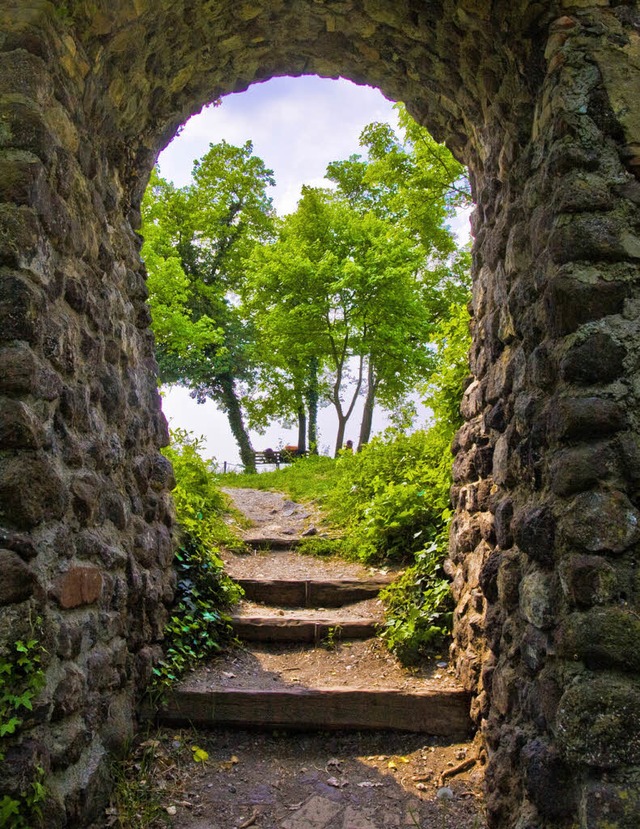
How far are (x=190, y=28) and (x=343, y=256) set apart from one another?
10994mm

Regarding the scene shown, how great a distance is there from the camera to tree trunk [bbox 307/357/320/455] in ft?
54.6

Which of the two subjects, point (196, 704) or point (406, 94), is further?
point (406, 94)

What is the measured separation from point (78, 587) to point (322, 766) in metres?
1.49

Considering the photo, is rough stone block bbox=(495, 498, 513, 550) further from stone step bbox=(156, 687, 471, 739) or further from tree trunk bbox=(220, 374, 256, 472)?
tree trunk bbox=(220, 374, 256, 472)

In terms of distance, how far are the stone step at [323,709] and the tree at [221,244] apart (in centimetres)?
1279

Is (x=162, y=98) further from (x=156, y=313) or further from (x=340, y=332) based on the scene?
(x=340, y=332)

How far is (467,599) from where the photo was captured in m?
3.28

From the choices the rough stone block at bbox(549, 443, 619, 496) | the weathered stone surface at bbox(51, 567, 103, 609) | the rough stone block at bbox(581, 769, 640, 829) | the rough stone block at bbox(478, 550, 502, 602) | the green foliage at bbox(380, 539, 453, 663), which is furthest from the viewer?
the green foliage at bbox(380, 539, 453, 663)

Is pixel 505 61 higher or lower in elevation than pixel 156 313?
lower

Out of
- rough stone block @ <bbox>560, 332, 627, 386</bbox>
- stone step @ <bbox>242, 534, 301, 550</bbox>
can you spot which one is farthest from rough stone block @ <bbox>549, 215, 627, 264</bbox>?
stone step @ <bbox>242, 534, 301, 550</bbox>

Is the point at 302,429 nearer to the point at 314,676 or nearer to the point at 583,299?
the point at 314,676

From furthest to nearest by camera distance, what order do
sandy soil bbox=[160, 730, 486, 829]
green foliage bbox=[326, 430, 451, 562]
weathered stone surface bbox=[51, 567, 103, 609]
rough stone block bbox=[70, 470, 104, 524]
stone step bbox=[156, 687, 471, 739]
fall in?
green foliage bbox=[326, 430, 451, 562]
stone step bbox=[156, 687, 471, 739]
sandy soil bbox=[160, 730, 486, 829]
rough stone block bbox=[70, 470, 104, 524]
weathered stone surface bbox=[51, 567, 103, 609]

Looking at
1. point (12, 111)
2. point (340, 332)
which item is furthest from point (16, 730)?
point (340, 332)

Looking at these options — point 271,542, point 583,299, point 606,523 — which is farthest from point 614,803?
point 271,542
